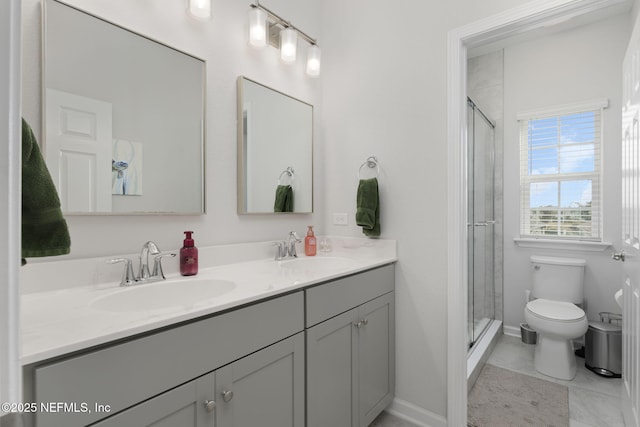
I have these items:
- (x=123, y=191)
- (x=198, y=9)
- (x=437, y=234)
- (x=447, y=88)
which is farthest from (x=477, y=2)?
(x=123, y=191)

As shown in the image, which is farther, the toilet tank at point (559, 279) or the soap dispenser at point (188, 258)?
the toilet tank at point (559, 279)

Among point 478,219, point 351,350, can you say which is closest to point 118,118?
point 351,350

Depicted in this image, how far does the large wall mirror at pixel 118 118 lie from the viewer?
3.68 ft

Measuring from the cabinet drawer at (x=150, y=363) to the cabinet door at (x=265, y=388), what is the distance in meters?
0.04

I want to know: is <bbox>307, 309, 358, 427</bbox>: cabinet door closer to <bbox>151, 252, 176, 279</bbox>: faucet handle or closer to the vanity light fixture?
<bbox>151, 252, 176, 279</bbox>: faucet handle

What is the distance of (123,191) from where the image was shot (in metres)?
1.27

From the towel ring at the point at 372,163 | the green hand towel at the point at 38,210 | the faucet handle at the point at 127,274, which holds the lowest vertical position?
the faucet handle at the point at 127,274

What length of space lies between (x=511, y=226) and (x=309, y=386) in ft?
8.41

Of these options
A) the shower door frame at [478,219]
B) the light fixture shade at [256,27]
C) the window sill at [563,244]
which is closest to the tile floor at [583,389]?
the shower door frame at [478,219]

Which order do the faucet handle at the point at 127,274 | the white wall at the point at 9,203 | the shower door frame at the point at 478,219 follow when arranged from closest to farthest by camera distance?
the white wall at the point at 9,203 → the faucet handle at the point at 127,274 → the shower door frame at the point at 478,219

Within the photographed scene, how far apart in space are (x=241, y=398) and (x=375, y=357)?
861mm

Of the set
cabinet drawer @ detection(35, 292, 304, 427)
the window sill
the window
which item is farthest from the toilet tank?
cabinet drawer @ detection(35, 292, 304, 427)

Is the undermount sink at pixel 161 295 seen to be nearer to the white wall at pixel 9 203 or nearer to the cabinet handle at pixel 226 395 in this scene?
the cabinet handle at pixel 226 395

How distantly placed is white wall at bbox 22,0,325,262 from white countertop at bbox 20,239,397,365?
17 centimetres
